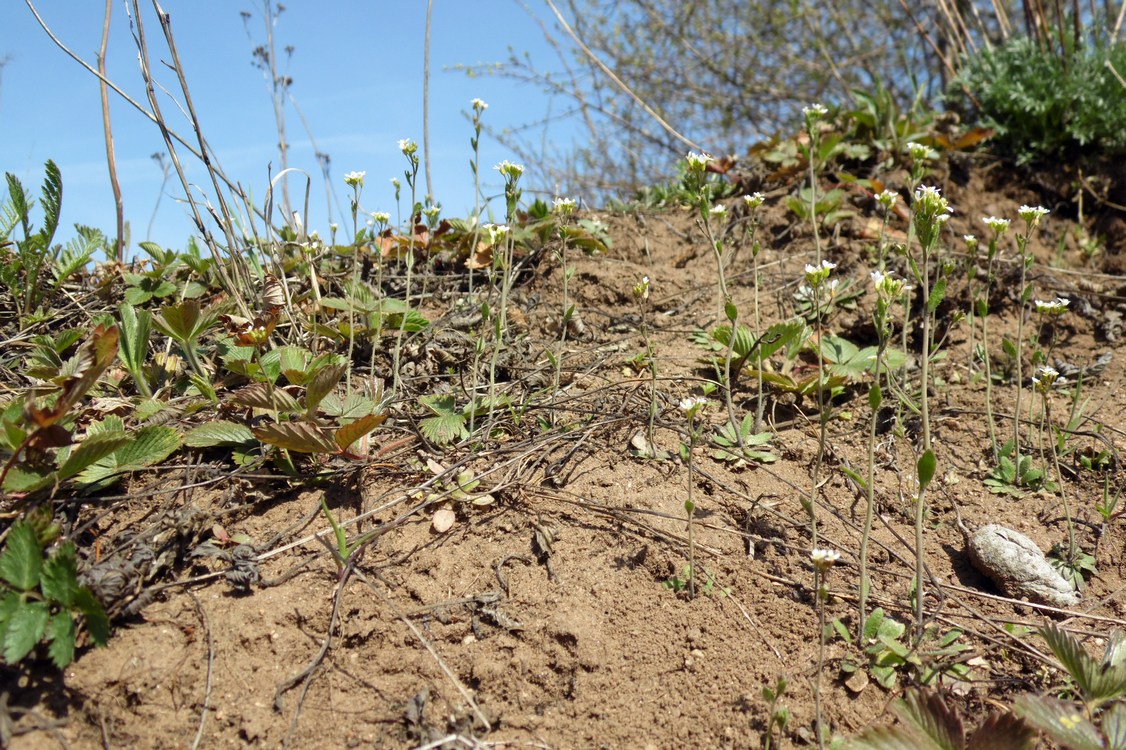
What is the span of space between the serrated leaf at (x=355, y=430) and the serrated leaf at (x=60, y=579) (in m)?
0.65

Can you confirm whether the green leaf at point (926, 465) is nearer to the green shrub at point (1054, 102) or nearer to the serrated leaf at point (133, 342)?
the serrated leaf at point (133, 342)

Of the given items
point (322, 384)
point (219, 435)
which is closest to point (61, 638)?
point (219, 435)

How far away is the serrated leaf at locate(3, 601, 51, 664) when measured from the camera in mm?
1465

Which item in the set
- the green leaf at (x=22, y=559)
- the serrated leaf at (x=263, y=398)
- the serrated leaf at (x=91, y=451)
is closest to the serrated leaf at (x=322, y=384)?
the serrated leaf at (x=263, y=398)

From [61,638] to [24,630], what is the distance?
0.07 m

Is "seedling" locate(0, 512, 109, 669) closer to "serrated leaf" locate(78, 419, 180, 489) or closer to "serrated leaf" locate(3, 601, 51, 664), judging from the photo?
"serrated leaf" locate(3, 601, 51, 664)

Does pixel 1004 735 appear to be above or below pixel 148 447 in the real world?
below

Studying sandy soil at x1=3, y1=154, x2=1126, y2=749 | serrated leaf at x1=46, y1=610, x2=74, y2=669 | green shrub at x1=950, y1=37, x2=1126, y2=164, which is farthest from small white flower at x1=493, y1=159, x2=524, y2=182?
green shrub at x1=950, y1=37, x2=1126, y2=164

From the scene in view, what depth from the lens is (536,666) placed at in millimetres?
1755

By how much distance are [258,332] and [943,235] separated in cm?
334

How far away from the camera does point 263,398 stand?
6.85 ft

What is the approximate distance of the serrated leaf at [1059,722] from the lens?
1.37 meters

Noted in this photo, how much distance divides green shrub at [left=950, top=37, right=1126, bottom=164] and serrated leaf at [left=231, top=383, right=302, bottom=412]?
4217mm

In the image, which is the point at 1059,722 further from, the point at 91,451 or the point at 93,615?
the point at 91,451
